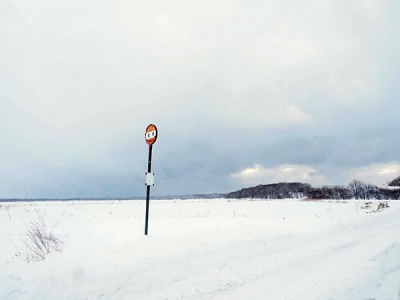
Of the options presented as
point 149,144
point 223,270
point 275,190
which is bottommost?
point 223,270

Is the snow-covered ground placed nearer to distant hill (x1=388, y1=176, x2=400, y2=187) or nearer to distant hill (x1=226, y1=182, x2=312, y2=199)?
distant hill (x1=388, y1=176, x2=400, y2=187)

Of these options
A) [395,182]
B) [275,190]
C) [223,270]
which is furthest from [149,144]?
[275,190]

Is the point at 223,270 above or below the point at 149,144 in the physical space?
below

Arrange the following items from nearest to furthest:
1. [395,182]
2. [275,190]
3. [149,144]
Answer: [149,144] → [395,182] → [275,190]

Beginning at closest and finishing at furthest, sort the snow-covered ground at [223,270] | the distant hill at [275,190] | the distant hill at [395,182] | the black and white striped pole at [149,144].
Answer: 1. the snow-covered ground at [223,270]
2. the black and white striped pole at [149,144]
3. the distant hill at [395,182]
4. the distant hill at [275,190]

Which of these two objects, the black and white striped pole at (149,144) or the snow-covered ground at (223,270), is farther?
the black and white striped pole at (149,144)

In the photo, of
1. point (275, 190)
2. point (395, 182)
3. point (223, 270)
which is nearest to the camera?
point (223, 270)

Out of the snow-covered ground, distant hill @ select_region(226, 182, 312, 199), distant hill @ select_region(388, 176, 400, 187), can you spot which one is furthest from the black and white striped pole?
distant hill @ select_region(226, 182, 312, 199)

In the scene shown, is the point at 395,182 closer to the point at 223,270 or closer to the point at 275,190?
the point at 275,190

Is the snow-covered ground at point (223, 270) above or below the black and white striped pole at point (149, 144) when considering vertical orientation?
below

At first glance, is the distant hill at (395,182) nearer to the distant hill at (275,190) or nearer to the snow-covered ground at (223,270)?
the distant hill at (275,190)

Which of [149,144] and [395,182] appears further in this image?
[395,182]

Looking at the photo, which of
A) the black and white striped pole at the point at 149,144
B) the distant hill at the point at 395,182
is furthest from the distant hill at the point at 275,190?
the black and white striped pole at the point at 149,144

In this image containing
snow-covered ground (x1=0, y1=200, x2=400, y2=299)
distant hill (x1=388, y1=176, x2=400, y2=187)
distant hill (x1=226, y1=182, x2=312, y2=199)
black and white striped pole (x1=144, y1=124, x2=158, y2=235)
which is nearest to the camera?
snow-covered ground (x1=0, y1=200, x2=400, y2=299)
